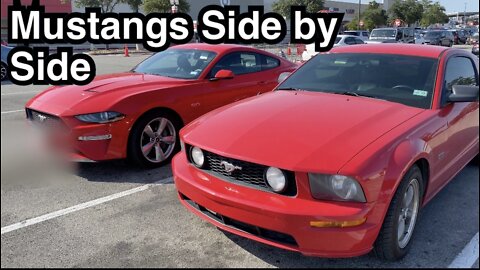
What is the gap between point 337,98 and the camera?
3.69 m

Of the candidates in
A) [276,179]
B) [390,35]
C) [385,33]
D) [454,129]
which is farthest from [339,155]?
[385,33]

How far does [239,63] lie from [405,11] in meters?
66.3

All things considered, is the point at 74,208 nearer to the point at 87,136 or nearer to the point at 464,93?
the point at 87,136

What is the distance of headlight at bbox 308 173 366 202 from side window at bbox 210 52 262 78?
3.34 metres

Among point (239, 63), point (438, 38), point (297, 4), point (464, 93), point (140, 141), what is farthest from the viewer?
point (297, 4)

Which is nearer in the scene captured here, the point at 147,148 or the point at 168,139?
the point at 147,148

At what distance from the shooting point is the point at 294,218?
2.55m

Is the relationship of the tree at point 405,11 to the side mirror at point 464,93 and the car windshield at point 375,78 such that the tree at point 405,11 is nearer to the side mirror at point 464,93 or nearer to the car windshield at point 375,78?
the car windshield at point 375,78

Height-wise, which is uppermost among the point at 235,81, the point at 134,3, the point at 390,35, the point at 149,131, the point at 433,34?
the point at 134,3

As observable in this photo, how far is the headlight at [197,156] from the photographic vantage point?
3.18 metres

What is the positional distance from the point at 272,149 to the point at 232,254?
84cm

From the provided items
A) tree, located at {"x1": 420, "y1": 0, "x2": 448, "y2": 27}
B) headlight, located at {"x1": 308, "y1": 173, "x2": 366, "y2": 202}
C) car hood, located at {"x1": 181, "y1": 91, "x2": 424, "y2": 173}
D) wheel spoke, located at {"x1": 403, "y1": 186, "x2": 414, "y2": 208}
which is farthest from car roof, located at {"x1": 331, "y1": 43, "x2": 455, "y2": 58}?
tree, located at {"x1": 420, "y1": 0, "x2": 448, "y2": 27}

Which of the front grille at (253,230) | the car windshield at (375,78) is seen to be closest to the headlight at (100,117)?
the car windshield at (375,78)

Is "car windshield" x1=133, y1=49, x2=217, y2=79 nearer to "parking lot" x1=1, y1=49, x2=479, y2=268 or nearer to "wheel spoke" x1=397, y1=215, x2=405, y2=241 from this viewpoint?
"parking lot" x1=1, y1=49, x2=479, y2=268
